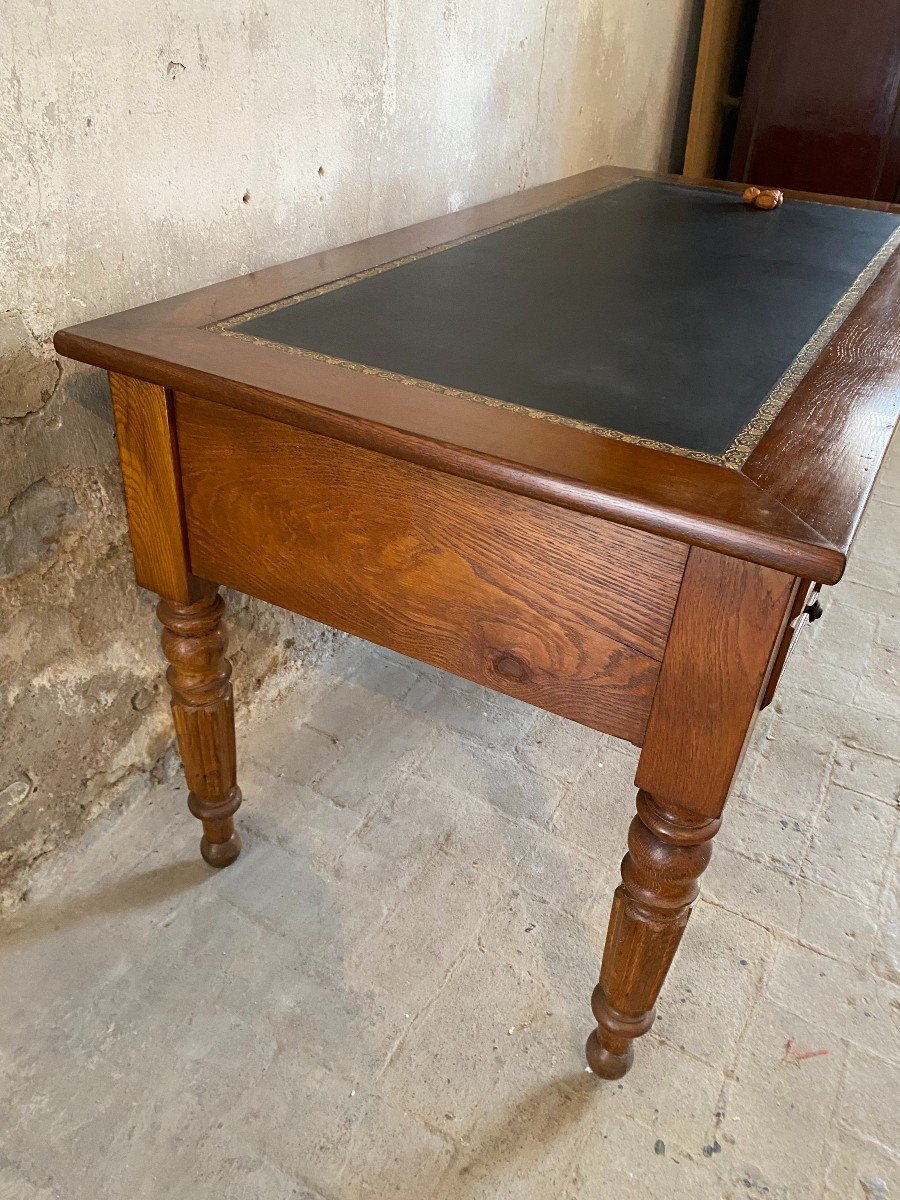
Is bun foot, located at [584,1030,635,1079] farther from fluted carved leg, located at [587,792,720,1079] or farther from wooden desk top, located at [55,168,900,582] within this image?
wooden desk top, located at [55,168,900,582]

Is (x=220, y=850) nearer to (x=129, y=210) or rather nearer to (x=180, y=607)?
(x=180, y=607)

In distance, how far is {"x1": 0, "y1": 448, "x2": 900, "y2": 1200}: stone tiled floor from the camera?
1228 mm

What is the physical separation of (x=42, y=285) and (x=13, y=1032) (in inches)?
41.0

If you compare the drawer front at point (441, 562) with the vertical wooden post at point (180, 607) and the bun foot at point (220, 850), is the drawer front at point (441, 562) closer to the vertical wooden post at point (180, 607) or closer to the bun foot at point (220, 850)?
the vertical wooden post at point (180, 607)

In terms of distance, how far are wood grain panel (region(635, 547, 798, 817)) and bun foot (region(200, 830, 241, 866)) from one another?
33.5 inches

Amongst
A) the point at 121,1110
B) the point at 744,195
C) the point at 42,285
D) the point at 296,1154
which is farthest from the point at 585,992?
the point at 744,195

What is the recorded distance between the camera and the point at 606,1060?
4.30ft

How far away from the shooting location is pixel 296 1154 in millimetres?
1215

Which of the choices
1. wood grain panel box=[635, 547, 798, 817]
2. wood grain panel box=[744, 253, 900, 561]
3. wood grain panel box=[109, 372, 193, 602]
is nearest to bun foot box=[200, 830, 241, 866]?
wood grain panel box=[109, 372, 193, 602]

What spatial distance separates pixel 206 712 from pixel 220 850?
0.32m

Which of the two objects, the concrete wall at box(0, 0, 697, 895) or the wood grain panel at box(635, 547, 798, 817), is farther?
the concrete wall at box(0, 0, 697, 895)

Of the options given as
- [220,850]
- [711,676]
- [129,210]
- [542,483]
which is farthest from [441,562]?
[220,850]

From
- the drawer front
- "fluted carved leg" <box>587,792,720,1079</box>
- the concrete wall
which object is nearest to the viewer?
the drawer front

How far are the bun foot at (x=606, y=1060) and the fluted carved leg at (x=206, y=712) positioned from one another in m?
0.67
